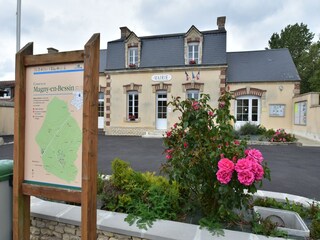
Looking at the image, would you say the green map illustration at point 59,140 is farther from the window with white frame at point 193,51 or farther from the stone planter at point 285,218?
the window with white frame at point 193,51

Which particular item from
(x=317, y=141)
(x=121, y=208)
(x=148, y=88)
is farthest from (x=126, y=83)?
(x=121, y=208)

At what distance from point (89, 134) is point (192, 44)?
1336cm

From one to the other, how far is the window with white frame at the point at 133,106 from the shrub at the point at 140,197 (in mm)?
11765

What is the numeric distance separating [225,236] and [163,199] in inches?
32.7

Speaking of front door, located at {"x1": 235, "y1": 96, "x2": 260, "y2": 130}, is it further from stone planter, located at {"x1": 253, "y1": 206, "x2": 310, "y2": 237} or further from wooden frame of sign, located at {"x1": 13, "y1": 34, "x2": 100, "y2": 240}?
wooden frame of sign, located at {"x1": 13, "y1": 34, "x2": 100, "y2": 240}

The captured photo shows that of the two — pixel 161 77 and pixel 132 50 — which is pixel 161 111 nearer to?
pixel 161 77

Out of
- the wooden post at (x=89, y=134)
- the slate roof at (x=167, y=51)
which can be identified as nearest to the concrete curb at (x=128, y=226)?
the wooden post at (x=89, y=134)

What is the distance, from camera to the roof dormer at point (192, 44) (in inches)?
544

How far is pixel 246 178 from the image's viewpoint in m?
1.94

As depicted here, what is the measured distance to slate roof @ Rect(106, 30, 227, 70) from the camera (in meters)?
13.5

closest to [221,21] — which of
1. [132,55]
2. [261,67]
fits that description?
[261,67]

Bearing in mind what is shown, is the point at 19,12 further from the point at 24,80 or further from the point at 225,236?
the point at 225,236

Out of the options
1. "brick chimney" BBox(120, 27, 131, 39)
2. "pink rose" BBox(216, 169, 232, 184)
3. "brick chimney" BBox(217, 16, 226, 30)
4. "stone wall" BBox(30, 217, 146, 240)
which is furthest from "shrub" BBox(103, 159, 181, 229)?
"brick chimney" BBox(120, 27, 131, 39)

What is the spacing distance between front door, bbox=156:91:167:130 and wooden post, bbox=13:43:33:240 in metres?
12.4
